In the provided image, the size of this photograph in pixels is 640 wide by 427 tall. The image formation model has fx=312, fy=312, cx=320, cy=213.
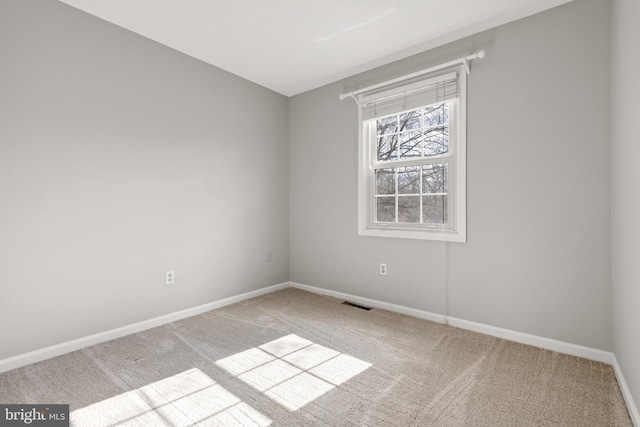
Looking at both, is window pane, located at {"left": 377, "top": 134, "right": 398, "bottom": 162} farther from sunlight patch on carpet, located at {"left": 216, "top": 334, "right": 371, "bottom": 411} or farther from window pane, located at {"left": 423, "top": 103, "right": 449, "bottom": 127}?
sunlight patch on carpet, located at {"left": 216, "top": 334, "right": 371, "bottom": 411}

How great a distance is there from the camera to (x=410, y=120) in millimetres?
3086

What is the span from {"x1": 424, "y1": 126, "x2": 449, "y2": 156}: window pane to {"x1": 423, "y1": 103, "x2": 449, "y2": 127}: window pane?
6 cm

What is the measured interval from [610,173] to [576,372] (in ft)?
4.31

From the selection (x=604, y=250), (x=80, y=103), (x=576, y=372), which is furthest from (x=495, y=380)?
(x=80, y=103)

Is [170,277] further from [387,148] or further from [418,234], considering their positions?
[387,148]

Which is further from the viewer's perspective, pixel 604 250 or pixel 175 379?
pixel 604 250

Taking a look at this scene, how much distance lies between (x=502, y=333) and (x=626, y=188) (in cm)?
137

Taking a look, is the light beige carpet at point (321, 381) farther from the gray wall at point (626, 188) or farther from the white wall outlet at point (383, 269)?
the white wall outlet at point (383, 269)

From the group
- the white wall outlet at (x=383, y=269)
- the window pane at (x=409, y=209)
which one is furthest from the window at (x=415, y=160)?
the white wall outlet at (x=383, y=269)

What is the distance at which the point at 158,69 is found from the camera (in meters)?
2.80

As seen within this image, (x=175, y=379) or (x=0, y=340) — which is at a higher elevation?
(x=0, y=340)

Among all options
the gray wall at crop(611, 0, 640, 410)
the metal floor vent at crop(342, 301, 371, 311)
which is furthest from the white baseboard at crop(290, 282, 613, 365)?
the gray wall at crop(611, 0, 640, 410)

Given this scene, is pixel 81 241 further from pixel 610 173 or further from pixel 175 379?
pixel 610 173

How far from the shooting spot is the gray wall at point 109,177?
208cm
